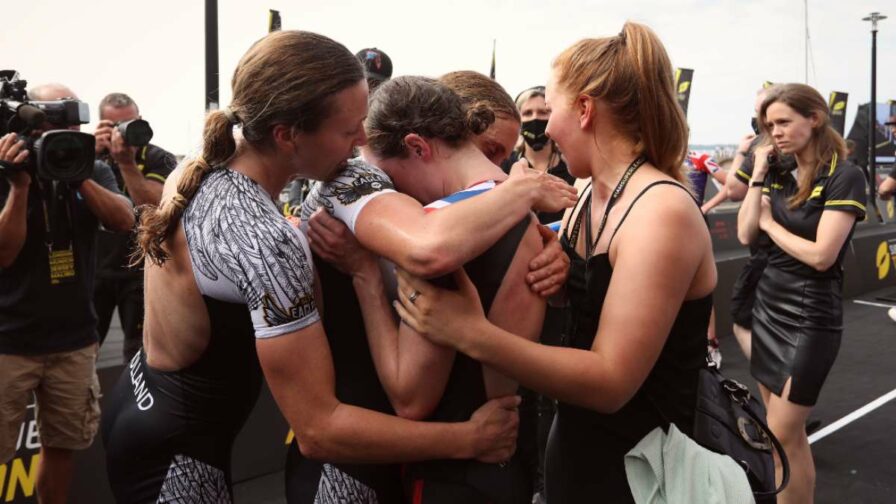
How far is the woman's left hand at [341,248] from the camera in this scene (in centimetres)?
155

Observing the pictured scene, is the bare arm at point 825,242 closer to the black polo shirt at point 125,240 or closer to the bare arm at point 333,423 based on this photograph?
the bare arm at point 333,423

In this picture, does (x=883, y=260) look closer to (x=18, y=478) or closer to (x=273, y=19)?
(x=273, y=19)

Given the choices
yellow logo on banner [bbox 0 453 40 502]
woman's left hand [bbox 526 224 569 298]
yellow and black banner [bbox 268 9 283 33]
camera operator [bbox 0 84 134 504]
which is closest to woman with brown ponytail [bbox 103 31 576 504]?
woman's left hand [bbox 526 224 569 298]

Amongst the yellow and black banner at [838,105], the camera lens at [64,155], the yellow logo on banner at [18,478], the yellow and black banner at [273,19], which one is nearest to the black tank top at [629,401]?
the camera lens at [64,155]

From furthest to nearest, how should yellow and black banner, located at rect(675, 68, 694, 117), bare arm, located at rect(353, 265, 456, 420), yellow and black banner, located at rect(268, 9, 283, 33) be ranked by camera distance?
yellow and black banner, located at rect(675, 68, 694, 117)
yellow and black banner, located at rect(268, 9, 283, 33)
bare arm, located at rect(353, 265, 456, 420)

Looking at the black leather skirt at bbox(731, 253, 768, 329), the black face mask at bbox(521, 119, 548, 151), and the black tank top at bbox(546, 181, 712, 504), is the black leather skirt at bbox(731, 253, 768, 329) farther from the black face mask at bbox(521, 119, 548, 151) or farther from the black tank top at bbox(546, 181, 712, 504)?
the black tank top at bbox(546, 181, 712, 504)

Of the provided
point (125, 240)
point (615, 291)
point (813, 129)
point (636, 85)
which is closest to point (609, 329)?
point (615, 291)

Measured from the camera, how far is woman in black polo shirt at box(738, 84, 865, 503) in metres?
3.17

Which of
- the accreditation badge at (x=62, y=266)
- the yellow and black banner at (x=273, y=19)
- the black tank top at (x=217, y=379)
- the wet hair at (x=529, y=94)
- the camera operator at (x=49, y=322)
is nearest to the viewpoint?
the black tank top at (x=217, y=379)

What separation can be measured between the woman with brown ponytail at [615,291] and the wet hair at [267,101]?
1.37ft

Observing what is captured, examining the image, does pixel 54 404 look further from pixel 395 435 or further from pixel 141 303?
pixel 395 435

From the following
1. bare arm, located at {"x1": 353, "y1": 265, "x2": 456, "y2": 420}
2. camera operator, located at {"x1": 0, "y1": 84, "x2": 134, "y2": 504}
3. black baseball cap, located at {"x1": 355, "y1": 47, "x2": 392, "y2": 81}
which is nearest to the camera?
bare arm, located at {"x1": 353, "y1": 265, "x2": 456, "y2": 420}

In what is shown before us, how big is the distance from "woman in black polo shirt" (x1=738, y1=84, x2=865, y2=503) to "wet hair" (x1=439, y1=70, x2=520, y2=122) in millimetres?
1779

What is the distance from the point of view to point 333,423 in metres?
1.48
